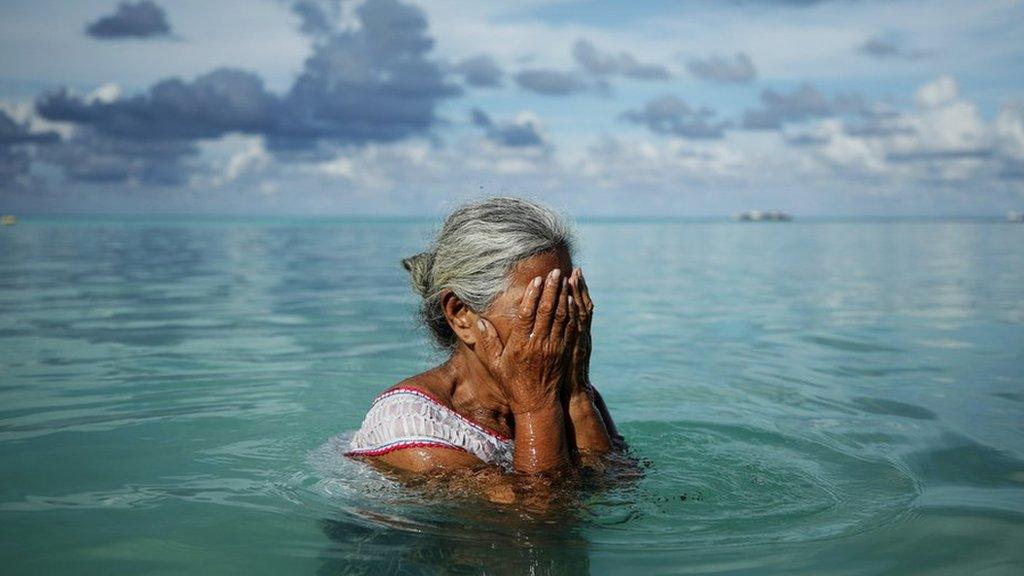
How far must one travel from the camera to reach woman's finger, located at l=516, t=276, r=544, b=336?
3.84 metres

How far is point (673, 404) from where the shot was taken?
7.77m

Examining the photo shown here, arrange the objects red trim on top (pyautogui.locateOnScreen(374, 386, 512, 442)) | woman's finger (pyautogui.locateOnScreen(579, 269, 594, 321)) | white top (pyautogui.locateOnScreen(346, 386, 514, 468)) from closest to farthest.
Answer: woman's finger (pyautogui.locateOnScreen(579, 269, 594, 321)) < white top (pyautogui.locateOnScreen(346, 386, 514, 468)) < red trim on top (pyautogui.locateOnScreen(374, 386, 512, 442))

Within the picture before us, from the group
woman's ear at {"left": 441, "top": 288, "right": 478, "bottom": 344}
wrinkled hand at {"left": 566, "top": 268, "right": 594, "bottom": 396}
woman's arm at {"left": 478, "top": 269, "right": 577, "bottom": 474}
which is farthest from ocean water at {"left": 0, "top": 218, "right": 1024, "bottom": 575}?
woman's ear at {"left": 441, "top": 288, "right": 478, "bottom": 344}

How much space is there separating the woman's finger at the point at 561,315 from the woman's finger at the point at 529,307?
0.10 metres

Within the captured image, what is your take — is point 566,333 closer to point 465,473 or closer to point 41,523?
point 465,473

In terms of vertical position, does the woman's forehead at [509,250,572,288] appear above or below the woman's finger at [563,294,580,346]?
above

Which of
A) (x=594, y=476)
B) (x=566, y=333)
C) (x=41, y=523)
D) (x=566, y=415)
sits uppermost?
(x=566, y=333)

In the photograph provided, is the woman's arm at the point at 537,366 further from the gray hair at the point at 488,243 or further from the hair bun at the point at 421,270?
the hair bun at the point at 421,270

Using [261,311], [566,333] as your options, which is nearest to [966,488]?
[566,333]

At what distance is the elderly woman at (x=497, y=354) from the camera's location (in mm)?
3902

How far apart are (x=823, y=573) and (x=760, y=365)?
239 inches

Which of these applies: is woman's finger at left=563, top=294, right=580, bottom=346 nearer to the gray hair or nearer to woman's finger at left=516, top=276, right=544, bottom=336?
woman's finger at left=516, top=276, right=544, bottom=336

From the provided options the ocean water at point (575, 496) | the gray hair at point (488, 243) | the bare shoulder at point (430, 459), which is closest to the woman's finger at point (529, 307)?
the gray hair at point (488, 243)

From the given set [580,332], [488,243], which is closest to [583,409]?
[580,332]
